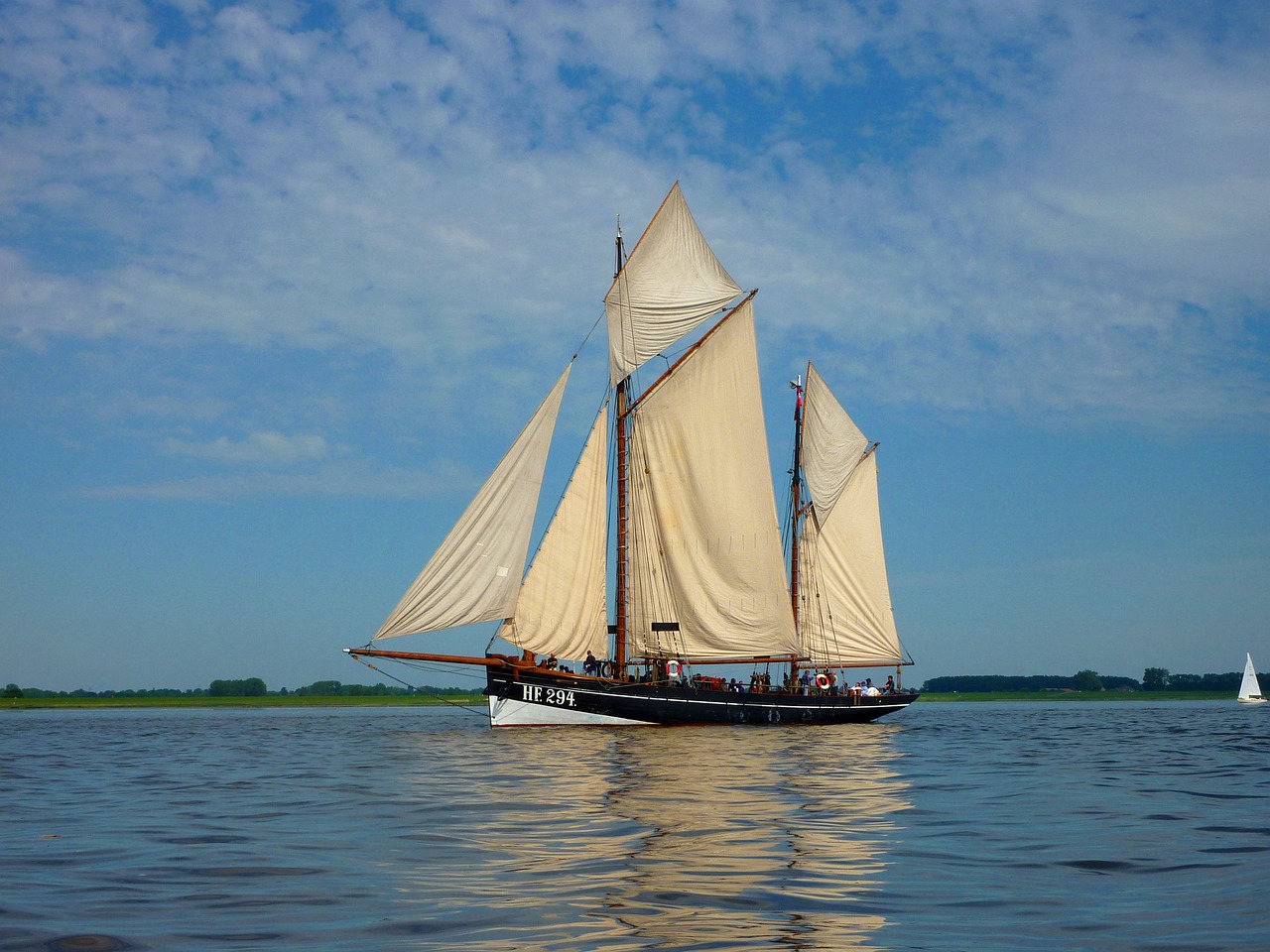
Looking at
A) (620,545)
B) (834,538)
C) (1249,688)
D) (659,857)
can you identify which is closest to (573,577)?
(620,545)

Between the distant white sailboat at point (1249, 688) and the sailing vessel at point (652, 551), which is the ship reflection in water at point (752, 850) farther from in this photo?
the distant white sailboat at point (1249, 688)

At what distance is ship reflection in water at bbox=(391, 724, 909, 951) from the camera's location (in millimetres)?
11531

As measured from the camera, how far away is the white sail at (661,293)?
66438 mm

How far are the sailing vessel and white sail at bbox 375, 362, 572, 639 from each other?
72mm

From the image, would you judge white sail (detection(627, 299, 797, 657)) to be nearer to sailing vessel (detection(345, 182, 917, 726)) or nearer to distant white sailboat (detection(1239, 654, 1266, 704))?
sailing vessel (detection(345, 182, 917, 726))

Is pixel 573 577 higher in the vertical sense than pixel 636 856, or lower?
higher

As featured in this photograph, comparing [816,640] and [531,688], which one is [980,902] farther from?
[816,640]

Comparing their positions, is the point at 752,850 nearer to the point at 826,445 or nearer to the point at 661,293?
the point at 661,293

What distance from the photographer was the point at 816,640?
80.5 meters

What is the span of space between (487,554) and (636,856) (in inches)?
1501

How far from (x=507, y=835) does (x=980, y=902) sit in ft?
27.9

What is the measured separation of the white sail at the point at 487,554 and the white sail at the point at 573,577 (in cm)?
142

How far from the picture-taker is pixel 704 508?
62.1 meters

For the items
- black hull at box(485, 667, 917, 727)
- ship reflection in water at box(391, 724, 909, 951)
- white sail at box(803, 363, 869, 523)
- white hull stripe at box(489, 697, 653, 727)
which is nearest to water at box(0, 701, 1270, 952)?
ship reflection in water at box(391, 724, 909, 951)
